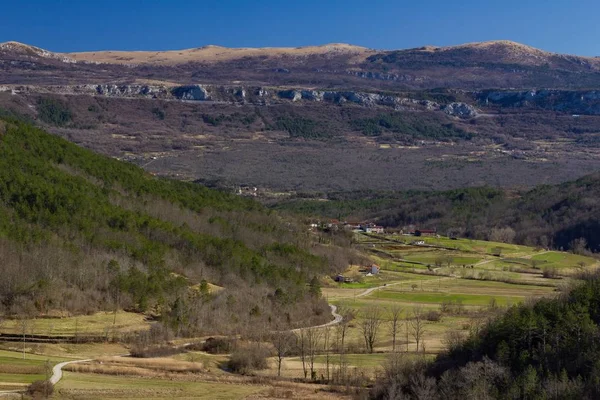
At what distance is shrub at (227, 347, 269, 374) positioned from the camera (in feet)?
157

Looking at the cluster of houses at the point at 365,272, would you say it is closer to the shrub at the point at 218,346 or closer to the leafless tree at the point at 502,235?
the shrub at the point at 218,346

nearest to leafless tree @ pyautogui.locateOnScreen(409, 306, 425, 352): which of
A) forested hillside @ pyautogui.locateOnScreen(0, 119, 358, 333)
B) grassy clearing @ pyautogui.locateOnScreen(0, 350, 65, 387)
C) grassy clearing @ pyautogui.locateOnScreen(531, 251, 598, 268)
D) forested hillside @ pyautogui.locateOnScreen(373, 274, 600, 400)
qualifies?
forested hillside @ pyautogui.locateOnScreen(0, 119, 358, 333)

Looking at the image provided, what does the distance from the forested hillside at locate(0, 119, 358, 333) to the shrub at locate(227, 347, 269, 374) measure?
830cm

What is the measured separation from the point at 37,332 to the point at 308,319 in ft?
62.3

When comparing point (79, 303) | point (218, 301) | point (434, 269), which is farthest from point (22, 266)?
point (434, 269)

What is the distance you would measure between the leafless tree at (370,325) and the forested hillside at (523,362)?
10474 millimetres

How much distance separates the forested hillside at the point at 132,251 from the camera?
194 feet

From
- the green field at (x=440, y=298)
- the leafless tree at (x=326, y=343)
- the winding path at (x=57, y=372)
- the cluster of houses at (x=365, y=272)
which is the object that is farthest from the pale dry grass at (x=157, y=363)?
the cluster of houses at (x=365, y=272)

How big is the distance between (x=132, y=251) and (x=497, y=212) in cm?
8439

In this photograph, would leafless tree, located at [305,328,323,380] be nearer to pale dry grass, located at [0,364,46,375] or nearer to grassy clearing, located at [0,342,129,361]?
grassy clearing, located at [0,342,129,361]

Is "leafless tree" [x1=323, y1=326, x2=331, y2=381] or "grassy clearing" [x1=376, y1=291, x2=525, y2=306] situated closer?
"leafless tree" [x1=323, y1=326, x2=331, y2=381]

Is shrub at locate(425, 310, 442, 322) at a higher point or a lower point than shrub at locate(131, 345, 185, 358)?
lower

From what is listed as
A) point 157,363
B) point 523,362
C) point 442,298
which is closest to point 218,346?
point 157,363

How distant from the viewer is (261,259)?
3073 inches
